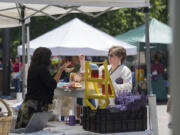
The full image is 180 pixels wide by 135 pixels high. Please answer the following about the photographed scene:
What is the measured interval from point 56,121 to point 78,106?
0.45m

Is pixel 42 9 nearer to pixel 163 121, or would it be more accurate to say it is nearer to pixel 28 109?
pixel 28 109

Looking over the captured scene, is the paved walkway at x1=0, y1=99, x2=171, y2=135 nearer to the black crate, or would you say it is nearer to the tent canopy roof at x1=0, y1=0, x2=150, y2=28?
the tent canopy roof at x1=0, y1=0, x2=150, y2=28

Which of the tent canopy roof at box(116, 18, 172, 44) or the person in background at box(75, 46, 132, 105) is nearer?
the person in background at box(75, 46, 132, 105)

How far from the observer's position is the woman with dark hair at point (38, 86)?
5.38 meters

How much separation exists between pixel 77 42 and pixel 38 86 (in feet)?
34.9

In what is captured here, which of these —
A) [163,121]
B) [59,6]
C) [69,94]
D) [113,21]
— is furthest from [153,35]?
[69,94]

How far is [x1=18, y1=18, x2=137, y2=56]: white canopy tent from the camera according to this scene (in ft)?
50.5

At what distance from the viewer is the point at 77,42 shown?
1600cm

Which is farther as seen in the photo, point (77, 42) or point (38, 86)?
point (77, 42)

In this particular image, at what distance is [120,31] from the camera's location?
28.0m

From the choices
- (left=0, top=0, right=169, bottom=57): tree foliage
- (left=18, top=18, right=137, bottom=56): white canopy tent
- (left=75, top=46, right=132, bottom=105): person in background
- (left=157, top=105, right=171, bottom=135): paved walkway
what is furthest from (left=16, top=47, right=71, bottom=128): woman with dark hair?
(left=0, top=0, right=169, bottom=57): tree foliage

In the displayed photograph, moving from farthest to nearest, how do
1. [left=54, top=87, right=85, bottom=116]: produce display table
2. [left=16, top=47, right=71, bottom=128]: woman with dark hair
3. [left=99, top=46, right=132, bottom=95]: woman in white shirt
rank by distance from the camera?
[left=54, top=87, right=85, bottom=116]: produce display table < [left=99, top=46, right=132, bottom=95]: woman in white shirt < [left=16, top=47, right=71, bottom=128]: woman with dark hair

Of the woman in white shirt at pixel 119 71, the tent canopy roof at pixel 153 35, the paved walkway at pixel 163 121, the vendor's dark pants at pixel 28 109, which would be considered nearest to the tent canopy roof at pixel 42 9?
the woman in white shirt at pixel 119 71

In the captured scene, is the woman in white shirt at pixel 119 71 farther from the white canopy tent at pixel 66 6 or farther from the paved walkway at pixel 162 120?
the paved walkway at pixel 162 120
